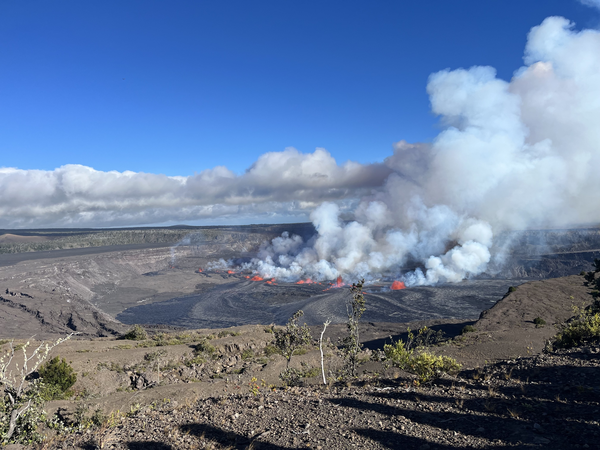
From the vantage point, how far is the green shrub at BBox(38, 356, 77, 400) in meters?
19.2

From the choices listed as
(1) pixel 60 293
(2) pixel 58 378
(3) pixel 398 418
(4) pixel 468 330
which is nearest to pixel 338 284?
(4) pixel 468 330

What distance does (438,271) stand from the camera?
3519 inches

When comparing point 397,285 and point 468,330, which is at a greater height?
point 468,330

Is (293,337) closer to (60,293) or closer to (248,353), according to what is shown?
(248,353)

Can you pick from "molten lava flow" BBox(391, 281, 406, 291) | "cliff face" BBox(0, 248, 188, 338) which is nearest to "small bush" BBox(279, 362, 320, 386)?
"cliff face" BBox(0, 248, 188, 338)

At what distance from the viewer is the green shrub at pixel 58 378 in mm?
19188

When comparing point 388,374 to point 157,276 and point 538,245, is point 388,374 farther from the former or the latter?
point 538,245

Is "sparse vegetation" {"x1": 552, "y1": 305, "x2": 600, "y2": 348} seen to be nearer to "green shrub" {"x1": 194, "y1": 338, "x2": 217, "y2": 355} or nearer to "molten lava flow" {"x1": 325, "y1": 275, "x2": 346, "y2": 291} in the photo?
"green shrub" {"x1": 194, "y1": 338, "x2": 217, "y2": 355}

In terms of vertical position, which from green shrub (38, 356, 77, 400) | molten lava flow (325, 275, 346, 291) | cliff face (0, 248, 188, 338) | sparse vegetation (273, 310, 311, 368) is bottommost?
molten lava flow (325, 275, 346, 291)

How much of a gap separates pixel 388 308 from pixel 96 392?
1987 inches

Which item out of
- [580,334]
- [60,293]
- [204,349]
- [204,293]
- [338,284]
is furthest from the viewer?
[338,284]

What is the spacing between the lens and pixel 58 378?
65.6ft

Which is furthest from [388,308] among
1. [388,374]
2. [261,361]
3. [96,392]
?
[96,392]

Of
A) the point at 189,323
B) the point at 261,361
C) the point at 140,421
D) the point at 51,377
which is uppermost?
the point at 140,421
